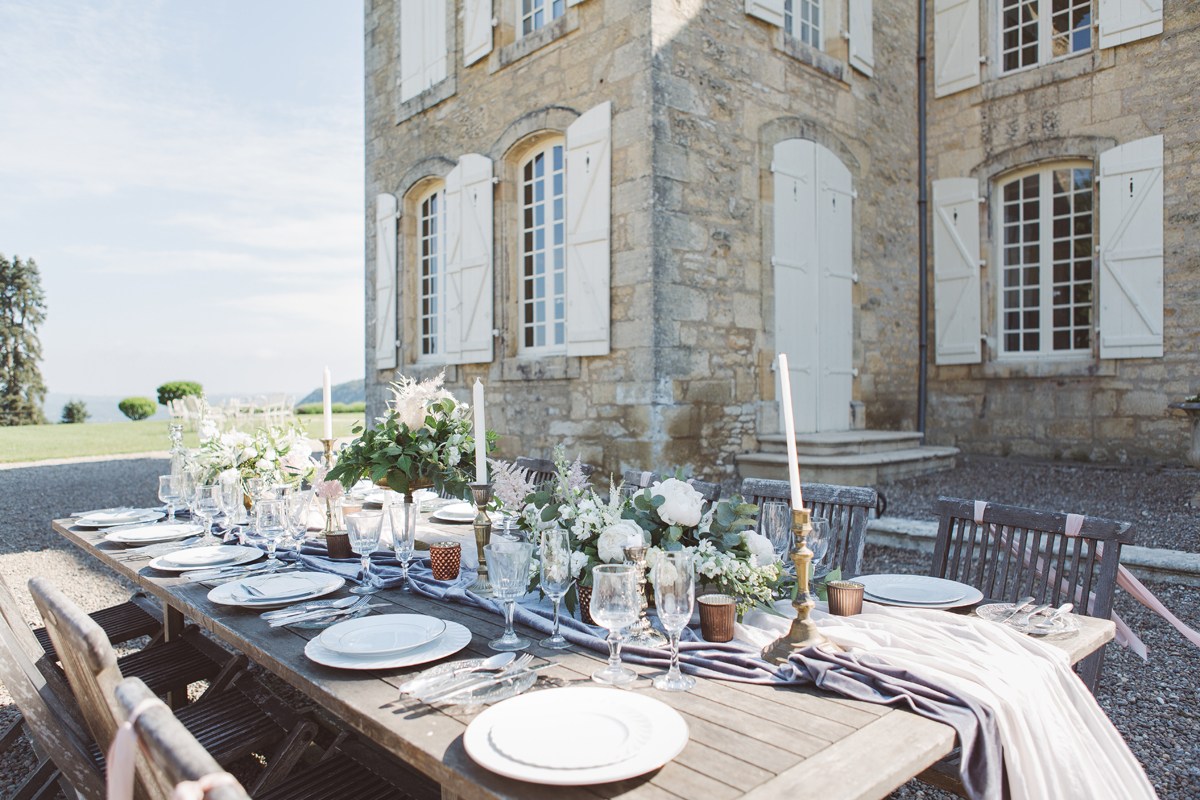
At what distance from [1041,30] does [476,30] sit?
231 inches

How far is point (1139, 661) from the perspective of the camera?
3250mm

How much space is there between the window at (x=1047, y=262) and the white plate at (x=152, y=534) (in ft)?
26.2


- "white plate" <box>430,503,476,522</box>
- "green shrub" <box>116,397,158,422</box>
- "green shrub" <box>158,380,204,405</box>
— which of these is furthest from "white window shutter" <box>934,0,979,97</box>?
"green shrub" <box>116,397,158,422</box>

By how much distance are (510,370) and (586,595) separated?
18.4 feet

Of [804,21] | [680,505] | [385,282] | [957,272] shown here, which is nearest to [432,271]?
[385,282]

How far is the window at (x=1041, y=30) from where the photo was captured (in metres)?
7.85

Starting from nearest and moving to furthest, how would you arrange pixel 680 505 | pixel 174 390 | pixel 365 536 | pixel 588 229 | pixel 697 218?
pixel 680 505, pixel 365 536, pixel 697 218, pixel 588 229, pixel 174 390

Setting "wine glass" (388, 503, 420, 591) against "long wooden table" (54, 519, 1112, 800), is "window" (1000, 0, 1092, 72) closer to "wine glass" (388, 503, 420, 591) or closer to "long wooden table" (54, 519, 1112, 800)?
"long wooden table" (54, 519, 1112, 800)

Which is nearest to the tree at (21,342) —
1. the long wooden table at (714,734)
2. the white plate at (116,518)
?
the white plate at (116,518)

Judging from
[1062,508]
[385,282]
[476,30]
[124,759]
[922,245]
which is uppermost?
[476,30]

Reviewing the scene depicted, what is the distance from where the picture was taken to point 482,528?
205 cm

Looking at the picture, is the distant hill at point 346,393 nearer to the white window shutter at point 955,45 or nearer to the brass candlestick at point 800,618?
the white window shutter at point 955,45

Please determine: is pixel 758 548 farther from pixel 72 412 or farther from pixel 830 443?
pixel 72 412

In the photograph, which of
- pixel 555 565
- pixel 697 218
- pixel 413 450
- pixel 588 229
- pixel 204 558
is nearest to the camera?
pixel 555 565
